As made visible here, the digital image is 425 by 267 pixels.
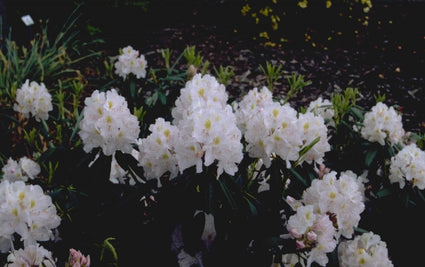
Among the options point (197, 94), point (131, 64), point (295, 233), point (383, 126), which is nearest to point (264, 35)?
point (131, 64)

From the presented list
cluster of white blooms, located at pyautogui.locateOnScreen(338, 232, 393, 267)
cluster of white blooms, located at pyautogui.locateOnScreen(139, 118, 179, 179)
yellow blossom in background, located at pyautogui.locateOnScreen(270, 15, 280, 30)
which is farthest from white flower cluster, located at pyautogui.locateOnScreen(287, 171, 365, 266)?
yellow blossom in background, located at pyautogui.locateOnScreen(270, 15, 280, 30)

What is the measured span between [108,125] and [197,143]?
359mm

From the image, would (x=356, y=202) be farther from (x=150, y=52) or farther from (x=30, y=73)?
(x=150, y=52)

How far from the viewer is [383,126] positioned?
2082 mm

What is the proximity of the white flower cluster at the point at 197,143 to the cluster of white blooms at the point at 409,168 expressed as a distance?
0.90 metres

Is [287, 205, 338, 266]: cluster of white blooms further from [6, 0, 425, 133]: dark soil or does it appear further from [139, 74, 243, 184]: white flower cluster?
[6, 0, 425, 133]: dark soil

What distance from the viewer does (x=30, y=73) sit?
3.78 metres

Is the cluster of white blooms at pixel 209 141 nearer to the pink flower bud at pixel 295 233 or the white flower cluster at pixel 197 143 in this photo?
the white flower cluster at pixel 197 143

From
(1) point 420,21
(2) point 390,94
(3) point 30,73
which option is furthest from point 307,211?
(1) point 420,21

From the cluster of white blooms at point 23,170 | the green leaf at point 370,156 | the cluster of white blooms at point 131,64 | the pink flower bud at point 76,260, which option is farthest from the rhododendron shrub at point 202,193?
the cluster of white blooms at point 131,64

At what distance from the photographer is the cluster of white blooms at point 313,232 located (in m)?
1.45

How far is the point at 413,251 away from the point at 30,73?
10.7ft

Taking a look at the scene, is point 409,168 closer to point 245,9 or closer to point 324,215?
point 324,215

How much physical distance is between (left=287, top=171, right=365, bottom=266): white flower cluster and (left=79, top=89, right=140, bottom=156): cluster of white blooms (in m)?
0.65
